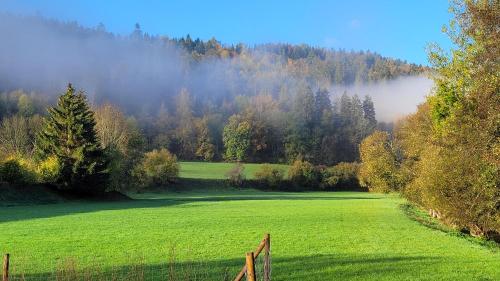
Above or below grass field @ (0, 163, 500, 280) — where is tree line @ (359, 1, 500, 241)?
above

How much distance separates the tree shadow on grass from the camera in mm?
12125

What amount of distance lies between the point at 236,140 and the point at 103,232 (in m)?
114

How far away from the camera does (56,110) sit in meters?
56.4

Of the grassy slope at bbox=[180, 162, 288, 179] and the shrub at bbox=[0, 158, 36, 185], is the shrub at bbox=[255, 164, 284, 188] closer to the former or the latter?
the grassy slope at bbox=[180, 162, 288, 179]

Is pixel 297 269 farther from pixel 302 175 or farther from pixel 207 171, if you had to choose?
pixel 207 171

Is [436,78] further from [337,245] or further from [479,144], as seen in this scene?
[337,245]

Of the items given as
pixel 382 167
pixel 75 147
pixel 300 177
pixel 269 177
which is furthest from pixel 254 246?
pixel 300 177

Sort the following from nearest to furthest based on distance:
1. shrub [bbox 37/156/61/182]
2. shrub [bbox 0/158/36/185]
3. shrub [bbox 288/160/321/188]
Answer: shrub [bbox 0/158/36/185] < shrub [bbox 37/156/61/182] < shrub [bbox 288/160/321/188]

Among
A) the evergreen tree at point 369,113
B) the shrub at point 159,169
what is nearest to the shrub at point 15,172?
the shrub at point 159,169

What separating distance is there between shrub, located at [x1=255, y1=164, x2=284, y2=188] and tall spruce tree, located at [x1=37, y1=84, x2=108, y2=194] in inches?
1974

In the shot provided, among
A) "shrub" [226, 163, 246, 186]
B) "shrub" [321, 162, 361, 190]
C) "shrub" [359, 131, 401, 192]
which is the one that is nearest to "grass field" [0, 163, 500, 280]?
"shrub" [359, 131, 401, 192]

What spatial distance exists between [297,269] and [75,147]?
1837 inches

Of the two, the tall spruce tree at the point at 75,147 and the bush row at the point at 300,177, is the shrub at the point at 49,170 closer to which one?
the tall spruce tree at the point at 75,147

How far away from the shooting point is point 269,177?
334 feet
